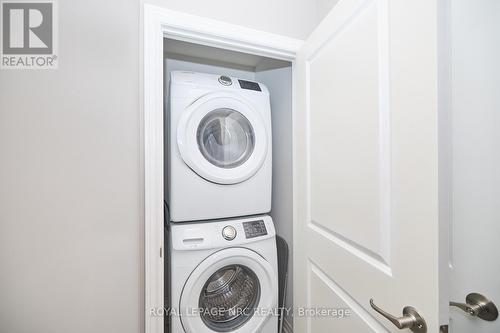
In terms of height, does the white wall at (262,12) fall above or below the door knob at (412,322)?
above

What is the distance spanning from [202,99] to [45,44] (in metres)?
0.71

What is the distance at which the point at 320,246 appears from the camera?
1026 millimetres

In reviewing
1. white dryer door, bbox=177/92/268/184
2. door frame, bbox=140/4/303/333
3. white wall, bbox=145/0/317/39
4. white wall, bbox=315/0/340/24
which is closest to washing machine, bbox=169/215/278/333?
door frame, bbox=140/4/303/333

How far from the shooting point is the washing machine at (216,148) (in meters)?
1.32

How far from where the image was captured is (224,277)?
1.48 m

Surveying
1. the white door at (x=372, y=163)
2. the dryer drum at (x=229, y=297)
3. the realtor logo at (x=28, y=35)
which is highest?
the realtor logo at (x=28, y=35)

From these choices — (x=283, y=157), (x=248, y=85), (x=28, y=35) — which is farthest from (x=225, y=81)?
(x=28, y=35)

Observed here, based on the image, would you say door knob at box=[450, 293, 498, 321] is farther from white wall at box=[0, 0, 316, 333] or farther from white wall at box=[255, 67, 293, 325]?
white wall at box=[0, 0, 316, 333]

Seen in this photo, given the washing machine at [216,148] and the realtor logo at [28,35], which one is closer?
the realtor logo at [28,35]

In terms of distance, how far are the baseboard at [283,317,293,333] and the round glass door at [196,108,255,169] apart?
1.22 metres

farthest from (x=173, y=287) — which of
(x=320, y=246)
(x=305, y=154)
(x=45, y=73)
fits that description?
(x=45, y=73)

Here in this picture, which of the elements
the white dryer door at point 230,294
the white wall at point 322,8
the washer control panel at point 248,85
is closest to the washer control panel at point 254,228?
the white dryer door at point 230,294

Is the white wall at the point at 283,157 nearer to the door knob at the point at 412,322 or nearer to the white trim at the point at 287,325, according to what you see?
the white trim at the point at 287,325

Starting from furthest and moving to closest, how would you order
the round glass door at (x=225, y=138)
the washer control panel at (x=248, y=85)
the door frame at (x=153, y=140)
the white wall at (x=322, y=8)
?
the washer control panel at (x=248, y=85), the round glass door at (x=225, y=138), the white wall at (x=322, y=8), the door frame at (x=153, y=140)
